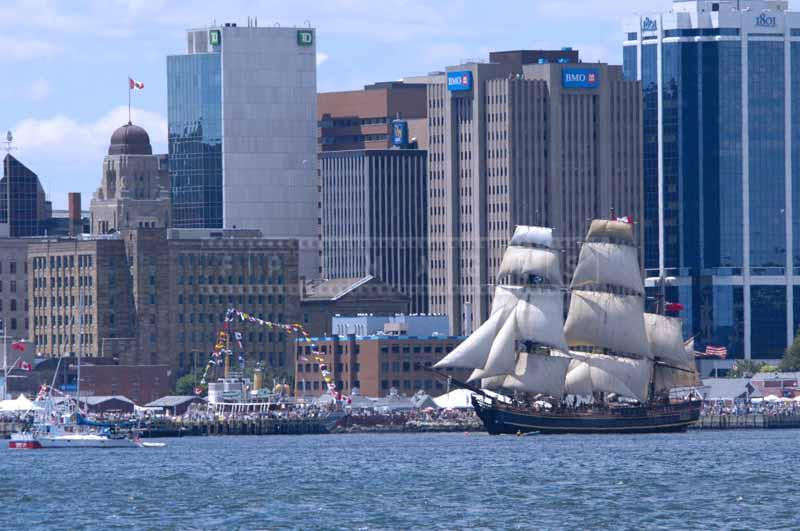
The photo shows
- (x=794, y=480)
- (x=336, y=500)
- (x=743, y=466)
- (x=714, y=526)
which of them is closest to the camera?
(x=714, y=526)

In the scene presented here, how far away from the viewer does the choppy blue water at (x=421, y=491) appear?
450ft

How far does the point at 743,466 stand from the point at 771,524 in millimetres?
43817

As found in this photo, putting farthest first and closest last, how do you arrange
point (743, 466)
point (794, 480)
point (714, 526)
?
1. point (743, 466)
2. point (794, 480)
3. point (714, 526)

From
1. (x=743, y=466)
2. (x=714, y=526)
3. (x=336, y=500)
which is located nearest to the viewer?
(x=714, y=526)

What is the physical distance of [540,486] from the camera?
159 metres

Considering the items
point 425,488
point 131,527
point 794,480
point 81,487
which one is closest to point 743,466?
point 794,480

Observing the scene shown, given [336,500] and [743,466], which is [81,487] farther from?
[743,466]

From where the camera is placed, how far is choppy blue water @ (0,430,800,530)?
450 ft

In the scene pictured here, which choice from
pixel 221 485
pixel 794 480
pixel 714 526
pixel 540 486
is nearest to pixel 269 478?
pixel 221 485

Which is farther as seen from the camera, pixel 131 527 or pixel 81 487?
pixel 81 487

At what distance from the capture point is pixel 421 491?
156m

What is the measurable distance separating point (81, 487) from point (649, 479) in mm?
34062

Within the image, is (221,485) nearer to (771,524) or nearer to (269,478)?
(269,478)

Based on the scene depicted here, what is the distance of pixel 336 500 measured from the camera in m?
151
